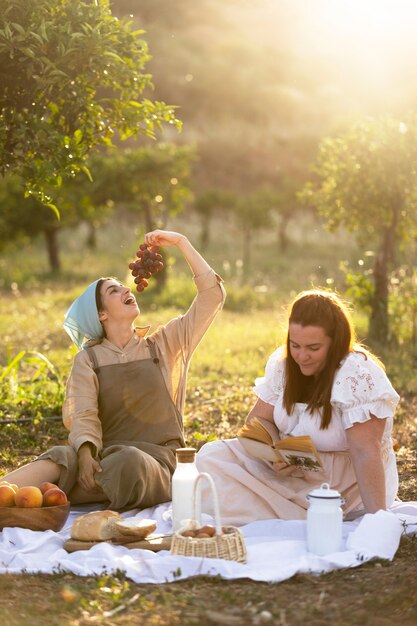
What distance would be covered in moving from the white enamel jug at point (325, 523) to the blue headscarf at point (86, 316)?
177cm

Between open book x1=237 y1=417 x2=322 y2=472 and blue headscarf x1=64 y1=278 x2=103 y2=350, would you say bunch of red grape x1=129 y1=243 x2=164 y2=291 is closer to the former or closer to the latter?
blue headscarf x1=64 y1=278 x2=103 y2=350

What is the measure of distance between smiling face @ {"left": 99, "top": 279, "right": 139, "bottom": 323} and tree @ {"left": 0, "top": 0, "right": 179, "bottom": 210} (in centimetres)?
113

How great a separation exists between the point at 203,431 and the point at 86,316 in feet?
7.43

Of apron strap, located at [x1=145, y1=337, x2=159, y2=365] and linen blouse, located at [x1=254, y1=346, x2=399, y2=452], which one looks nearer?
linen blouse, located at [x1=254, y1=346, x2=399, y2=452]

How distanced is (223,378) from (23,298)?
10.2 m

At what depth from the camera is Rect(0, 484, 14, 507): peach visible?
4.96m

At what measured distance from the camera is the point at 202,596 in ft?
12.7

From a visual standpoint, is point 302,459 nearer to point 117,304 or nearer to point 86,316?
point 117,304

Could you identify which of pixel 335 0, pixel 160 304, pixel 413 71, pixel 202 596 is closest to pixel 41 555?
pixel 202 596

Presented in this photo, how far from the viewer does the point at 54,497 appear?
5023 millimetres

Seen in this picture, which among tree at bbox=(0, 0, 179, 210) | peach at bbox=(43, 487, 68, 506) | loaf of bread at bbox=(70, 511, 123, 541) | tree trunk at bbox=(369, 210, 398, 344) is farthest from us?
tree trunk at bbox=(369, 210, 398, 344)

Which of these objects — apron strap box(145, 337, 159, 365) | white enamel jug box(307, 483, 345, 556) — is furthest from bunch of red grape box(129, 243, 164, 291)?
white enamel jug box(307, 483, 345, 556)

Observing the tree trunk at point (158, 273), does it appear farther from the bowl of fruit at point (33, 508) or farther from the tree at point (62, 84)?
the bowl of fruit at point (33, 508)

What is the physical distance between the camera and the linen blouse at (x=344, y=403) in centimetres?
470
